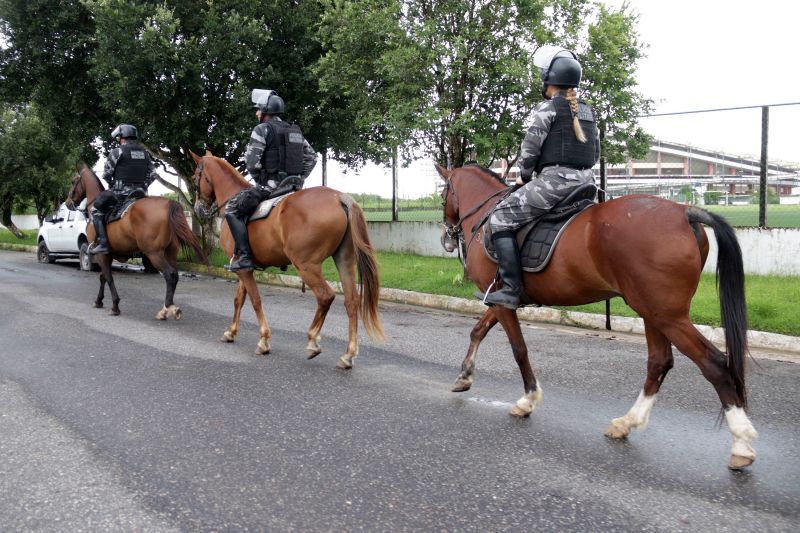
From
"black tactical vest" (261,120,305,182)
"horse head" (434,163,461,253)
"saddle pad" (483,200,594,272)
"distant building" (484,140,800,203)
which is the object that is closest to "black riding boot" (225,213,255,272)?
"black tactical vest" (261,120,305,182)

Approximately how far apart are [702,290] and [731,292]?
6.15 meters

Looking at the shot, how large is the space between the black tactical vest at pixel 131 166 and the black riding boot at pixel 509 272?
7.74m

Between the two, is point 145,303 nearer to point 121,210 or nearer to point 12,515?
point 121,210

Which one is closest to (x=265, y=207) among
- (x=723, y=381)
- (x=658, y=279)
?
(x=658, y=279)

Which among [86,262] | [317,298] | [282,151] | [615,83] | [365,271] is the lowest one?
[86,262]

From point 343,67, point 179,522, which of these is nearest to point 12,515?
point 179,522

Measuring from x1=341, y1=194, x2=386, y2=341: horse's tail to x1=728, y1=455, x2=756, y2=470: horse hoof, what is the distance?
149 inches

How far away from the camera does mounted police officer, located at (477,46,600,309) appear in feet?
15.7

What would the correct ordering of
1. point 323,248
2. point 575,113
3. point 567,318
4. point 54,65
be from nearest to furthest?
1. point 575,113
2. point 323,248
3. point 567,318
4. point 54,65

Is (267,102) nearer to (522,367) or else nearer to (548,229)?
(548,229)

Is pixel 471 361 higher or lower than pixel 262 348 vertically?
higher

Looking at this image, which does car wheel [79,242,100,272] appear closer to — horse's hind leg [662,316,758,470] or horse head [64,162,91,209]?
horse head [64,162,91,209]

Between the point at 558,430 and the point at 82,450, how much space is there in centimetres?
321

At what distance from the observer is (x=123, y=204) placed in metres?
10.9
